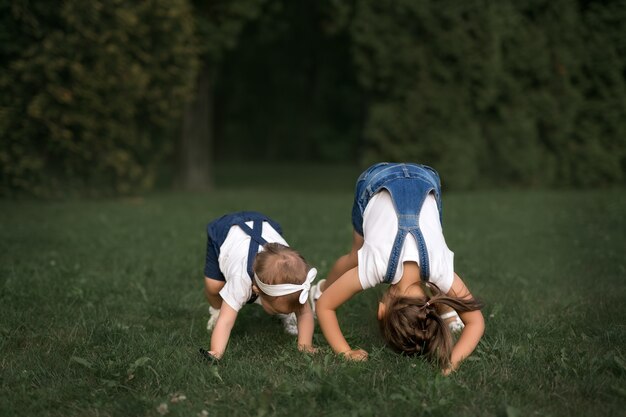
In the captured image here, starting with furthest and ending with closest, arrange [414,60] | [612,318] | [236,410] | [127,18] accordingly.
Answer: [414,60] < [127,18] < [612,318] < [236,410]

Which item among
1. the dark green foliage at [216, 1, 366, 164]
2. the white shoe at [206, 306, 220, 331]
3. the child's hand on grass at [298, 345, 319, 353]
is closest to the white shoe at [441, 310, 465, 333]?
the child's hand on grass at [298, 345, 319, 353]

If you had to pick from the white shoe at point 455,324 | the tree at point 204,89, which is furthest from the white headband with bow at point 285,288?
the tree at point 204,89

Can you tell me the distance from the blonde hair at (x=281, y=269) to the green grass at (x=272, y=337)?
34 centimetres

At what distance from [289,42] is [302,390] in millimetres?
26205

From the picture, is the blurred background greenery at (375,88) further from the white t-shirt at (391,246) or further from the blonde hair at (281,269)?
the white t-shirt at (391,246)

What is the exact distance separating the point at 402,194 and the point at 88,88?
8243mm

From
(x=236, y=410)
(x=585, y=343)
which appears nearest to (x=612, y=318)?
(x=585, y=343)

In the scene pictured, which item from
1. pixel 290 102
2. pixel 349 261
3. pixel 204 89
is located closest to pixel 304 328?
pixel 349 261

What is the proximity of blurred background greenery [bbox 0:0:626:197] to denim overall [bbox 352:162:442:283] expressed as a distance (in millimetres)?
7556

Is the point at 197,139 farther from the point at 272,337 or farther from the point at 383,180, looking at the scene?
the point at 383,180

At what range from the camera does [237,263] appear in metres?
4.02

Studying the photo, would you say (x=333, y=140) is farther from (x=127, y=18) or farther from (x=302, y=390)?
(x=302, y=390)

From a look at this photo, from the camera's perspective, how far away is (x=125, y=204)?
11125mm

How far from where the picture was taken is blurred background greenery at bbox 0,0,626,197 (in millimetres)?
10602
